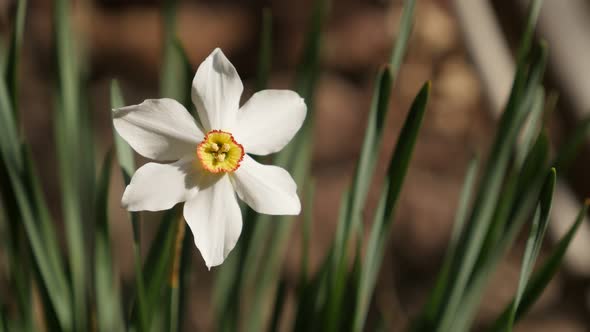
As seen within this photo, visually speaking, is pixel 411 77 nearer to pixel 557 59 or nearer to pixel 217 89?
pixel 557 59

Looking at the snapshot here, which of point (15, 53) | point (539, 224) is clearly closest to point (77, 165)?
point (15, 53)

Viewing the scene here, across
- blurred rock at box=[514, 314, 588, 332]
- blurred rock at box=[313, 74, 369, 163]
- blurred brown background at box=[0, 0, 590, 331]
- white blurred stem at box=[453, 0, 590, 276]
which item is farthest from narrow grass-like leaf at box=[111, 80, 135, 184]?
blurred rock at box=[313, 74, 369, 163]

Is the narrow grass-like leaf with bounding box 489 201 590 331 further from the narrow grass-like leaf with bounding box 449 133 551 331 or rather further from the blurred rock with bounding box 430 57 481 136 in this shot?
the blurred rock with bounding box 430 57 481 136

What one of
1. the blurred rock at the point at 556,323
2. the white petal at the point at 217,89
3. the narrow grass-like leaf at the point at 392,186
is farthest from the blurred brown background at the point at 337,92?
the white petal at the point at 217,89

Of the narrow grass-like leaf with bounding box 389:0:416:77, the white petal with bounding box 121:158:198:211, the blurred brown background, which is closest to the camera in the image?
the white petal with bounding box 121:158:198:211

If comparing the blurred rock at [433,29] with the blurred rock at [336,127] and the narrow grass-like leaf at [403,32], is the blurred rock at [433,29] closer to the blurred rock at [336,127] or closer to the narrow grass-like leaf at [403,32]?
the blurred rock at [336,127]
